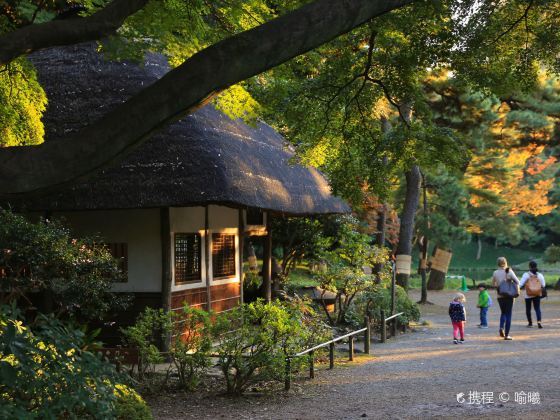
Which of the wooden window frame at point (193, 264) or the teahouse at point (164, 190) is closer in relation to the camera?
the teahouse at point (164, 190)

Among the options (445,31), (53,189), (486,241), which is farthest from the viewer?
(486,241)

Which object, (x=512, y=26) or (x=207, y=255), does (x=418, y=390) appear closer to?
(x=512, y=26)

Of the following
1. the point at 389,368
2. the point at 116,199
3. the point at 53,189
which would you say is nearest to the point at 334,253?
the point at 389,368

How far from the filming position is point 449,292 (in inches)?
1389

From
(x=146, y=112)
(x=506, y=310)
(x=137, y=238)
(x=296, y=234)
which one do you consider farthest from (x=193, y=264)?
(x=146, y=112)

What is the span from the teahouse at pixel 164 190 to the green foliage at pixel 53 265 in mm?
1414

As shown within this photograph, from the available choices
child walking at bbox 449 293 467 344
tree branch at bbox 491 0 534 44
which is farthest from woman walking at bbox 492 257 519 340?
tree branch at bbox 491 0 534 44

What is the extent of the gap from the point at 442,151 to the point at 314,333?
3.65 m

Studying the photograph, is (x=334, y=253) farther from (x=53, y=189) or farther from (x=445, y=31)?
(x=53, y=189)

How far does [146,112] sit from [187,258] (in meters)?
9.61

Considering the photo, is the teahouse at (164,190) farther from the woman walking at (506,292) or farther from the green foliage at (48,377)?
the green foliage at (48,377)

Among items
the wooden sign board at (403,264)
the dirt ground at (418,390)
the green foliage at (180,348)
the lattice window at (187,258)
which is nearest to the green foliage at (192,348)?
the green foliage at (180,348)

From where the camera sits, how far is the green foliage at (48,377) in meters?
4.71

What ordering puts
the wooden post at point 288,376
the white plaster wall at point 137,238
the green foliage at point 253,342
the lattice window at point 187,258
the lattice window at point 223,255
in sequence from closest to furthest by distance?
the green foliage at point 253,342, the wooden post at point 288,376, the white plaster wall at point 137,238, the lattice window at point 187,258, the lattice window at point 223,255
